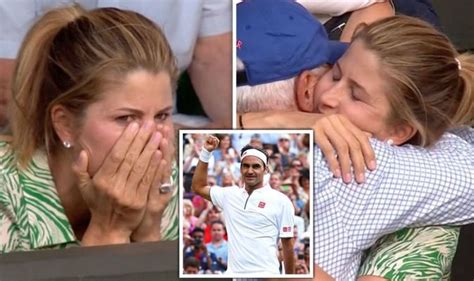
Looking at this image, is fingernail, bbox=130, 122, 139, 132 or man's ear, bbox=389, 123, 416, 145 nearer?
fingernail, bbox=130, 122, 139, 132

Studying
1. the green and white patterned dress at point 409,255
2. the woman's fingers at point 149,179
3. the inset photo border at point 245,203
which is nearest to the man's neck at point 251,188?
the inset photo border at point 245,203

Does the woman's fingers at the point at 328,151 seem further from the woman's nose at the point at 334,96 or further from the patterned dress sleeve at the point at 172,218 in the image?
the patterned dress sleeve at the point at 172,218

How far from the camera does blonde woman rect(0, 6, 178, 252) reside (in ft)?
7.78

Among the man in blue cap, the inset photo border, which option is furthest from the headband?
the man in blue cap

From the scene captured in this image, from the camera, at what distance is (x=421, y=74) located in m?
2.49

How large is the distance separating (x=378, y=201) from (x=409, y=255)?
154 millimetres

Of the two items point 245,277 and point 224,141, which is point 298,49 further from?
A: point 245,277

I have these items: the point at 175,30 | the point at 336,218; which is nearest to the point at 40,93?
the point at 175,30

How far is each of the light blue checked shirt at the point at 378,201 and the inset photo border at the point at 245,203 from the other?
0.13 feet

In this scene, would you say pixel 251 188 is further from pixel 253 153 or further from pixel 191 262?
pixel 191 262

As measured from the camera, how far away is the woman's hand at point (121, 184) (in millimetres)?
2410

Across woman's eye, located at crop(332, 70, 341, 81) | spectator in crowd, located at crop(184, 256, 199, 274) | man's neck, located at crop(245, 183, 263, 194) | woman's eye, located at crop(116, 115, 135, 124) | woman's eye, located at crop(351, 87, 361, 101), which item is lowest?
spectator in crowd, located at crop(184, 256, 199, 274)

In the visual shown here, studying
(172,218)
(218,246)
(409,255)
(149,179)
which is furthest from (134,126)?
(409,255)

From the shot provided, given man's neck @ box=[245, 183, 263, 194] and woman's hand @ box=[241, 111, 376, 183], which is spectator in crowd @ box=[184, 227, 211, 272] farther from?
woman's hand @ box=[241, 111, 376, 183]
